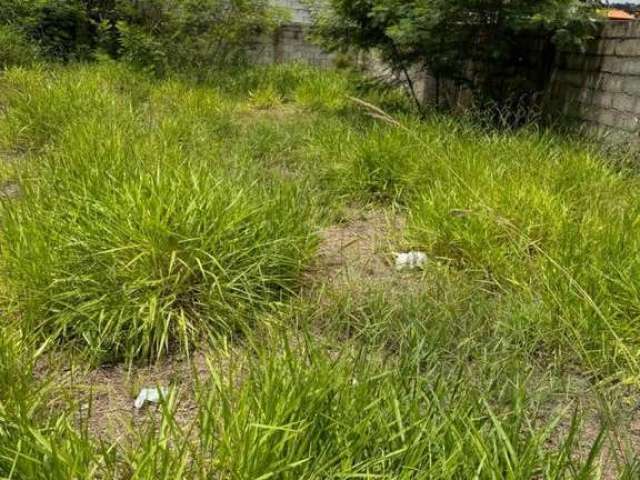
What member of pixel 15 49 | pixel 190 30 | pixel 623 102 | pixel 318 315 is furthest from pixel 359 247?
pixel 15 49

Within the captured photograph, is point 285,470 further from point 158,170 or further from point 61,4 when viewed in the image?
point 61,4

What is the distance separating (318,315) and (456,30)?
4020 millimetres

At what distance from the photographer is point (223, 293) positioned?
1970 mm

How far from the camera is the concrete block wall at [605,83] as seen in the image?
4051 millimetres

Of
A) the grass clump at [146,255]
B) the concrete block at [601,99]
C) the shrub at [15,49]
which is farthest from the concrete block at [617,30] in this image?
the shrub at [15,49]

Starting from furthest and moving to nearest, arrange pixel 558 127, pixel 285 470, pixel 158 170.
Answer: pixel 558 127, pixel 158 170, pixel 285 470

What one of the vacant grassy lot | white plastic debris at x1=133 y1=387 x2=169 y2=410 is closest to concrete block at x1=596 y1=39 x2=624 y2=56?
the vacant grassy lot

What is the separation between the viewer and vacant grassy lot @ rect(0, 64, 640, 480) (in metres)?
1.18

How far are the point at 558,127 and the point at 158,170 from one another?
3.79 m

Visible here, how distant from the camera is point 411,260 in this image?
2525 mm

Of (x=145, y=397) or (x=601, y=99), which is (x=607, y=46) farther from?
(x=145, y=397)

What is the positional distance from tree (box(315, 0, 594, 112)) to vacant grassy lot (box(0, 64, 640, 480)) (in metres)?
1.46

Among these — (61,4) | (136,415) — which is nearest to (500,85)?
(136,415)

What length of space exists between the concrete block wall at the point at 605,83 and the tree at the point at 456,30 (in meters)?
0.23
